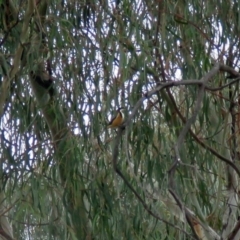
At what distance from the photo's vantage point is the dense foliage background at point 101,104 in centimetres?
285

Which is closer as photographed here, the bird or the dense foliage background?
the bird

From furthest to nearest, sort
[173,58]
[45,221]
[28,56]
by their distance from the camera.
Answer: [45,221], [173,58], [28,56]

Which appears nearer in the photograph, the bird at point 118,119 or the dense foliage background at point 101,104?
the bird at point 118,119

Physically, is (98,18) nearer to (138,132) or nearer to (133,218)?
(138,132)

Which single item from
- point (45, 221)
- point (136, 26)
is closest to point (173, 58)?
point (136, 26)

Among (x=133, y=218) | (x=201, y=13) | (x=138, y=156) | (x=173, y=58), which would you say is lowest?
(x=133, y=218)

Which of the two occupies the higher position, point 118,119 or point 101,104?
point 101,104

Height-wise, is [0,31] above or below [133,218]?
above

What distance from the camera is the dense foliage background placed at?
285 cm

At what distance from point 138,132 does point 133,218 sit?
13.3 inches

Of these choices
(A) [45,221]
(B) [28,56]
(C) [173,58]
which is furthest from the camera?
(A) [45,221]

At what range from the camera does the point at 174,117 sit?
3049 mm

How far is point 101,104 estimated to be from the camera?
288cm

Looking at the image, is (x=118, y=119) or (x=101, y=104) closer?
(x=118, y=119)
